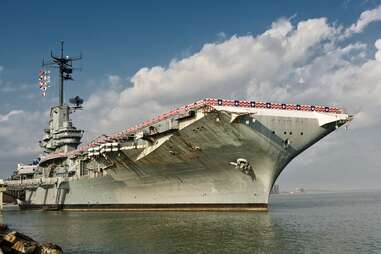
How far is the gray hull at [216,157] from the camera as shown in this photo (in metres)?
24.1

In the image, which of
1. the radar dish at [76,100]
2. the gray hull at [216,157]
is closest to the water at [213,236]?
the gray hull at [216,157]

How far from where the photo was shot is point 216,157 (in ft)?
83.8

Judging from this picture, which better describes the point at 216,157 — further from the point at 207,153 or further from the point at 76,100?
the point at 76,100

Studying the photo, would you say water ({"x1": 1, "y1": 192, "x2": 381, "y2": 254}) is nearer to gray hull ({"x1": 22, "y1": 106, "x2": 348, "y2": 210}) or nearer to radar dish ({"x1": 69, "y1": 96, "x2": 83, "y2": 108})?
gray hull ({"x1": 22, "y1": 106, "x2": 348, "y2": 210})

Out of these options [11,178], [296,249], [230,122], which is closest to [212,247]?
[296,249]

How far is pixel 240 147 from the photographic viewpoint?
24.7 m

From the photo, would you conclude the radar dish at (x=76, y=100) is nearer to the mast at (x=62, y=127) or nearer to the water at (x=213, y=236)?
the mast at (x=62, y=127)

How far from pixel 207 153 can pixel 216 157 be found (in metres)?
0.60

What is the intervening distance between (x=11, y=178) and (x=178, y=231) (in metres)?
39.4

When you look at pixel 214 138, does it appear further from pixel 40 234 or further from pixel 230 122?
pixel 40 234

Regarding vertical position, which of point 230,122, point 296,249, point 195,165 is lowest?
point 296,249

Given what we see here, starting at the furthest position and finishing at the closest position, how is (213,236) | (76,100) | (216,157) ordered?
(76,100), (216,157), (213,236)

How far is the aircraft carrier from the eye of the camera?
24.1 m

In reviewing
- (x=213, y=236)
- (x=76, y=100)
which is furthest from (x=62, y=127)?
(x=213, y=236)
